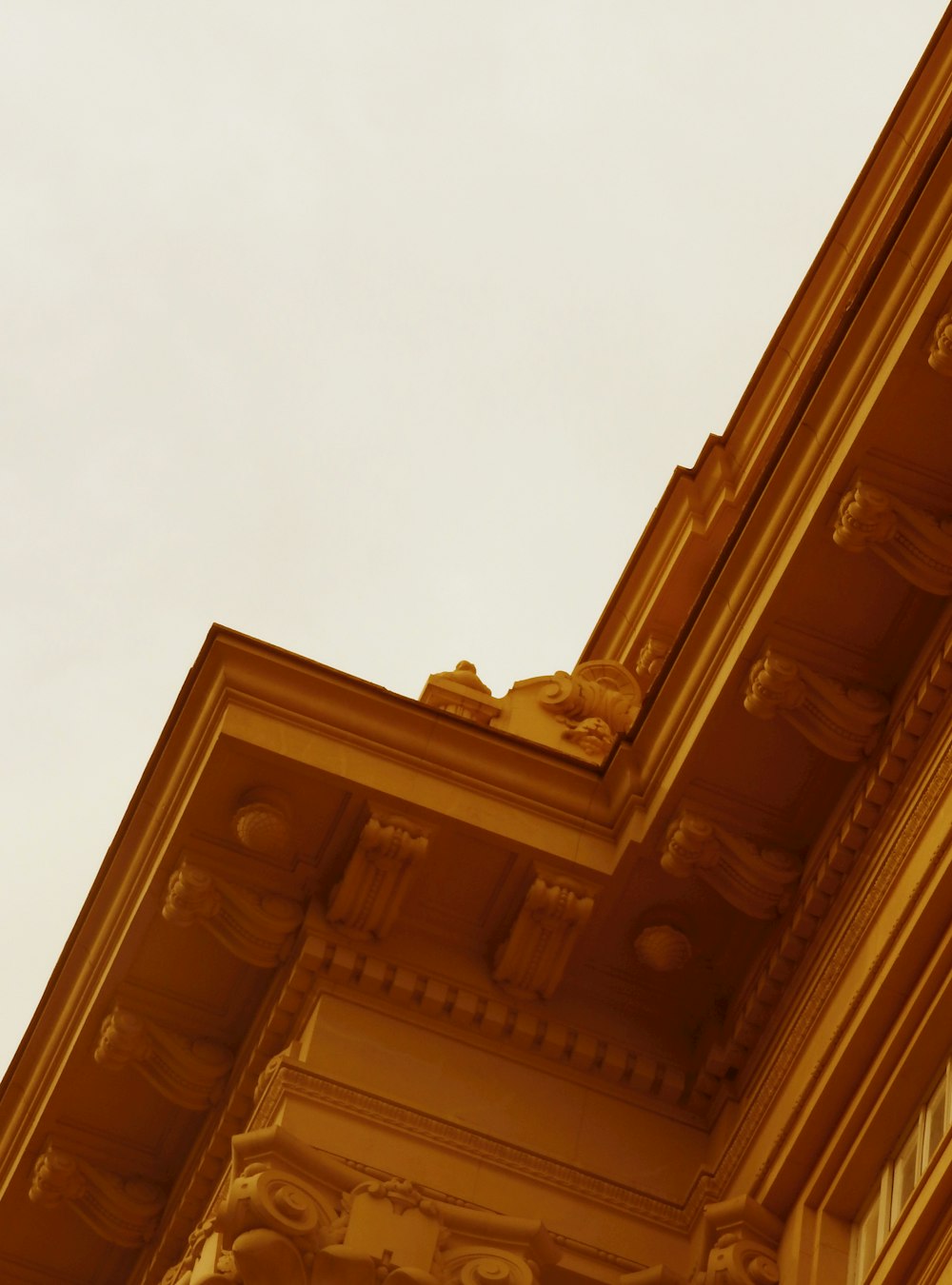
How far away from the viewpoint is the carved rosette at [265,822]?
40.2ft

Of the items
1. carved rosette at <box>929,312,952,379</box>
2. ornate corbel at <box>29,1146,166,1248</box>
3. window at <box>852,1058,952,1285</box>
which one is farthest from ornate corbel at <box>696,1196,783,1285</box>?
carved rosette at <box>929,312,952,379</box>

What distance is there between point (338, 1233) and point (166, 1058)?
2.44 meters

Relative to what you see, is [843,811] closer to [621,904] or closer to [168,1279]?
[621,904]

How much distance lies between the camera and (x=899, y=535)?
11219mm

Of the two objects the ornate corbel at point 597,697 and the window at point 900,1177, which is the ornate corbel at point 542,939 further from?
the window at point 900,1177

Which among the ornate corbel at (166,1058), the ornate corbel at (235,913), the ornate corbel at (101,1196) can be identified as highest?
the ornate corbel at (235,913)

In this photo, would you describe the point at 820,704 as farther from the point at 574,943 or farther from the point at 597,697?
the point at 597,697

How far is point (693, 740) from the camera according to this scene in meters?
11.9

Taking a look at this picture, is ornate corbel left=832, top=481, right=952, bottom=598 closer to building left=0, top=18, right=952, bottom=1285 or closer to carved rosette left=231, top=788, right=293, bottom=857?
building left=0, top=18, right=952, bottom=1285

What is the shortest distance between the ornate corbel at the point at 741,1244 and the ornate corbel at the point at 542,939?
1603 mm

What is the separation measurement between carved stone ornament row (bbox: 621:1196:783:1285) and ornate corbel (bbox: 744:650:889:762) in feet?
7.30

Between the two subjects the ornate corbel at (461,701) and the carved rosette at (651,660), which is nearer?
the ornate corbel at (461,701)

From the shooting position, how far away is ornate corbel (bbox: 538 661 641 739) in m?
13.6

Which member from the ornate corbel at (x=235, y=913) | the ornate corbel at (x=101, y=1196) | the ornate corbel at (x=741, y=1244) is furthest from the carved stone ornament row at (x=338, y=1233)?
the ornate corbel at (x=101, y=1196)
